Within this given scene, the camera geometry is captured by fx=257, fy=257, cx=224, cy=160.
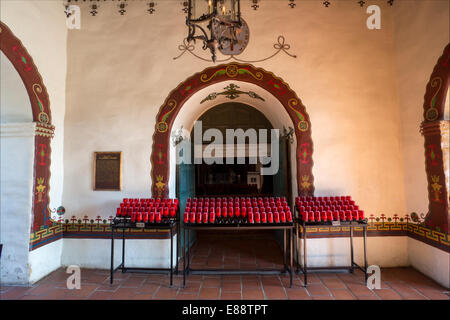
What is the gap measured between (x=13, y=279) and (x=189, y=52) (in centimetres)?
487

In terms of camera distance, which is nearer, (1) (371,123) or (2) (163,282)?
(2) (163,282)

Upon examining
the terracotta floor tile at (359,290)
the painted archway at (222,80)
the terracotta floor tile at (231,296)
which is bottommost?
the terracotta floor tile at (231,296)

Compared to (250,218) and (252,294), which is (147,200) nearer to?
(250,218)

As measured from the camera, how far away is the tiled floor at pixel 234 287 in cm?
369

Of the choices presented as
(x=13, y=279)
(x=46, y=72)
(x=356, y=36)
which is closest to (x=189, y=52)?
(x=46, y=72)

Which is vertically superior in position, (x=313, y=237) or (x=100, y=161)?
(x=100, y=161)

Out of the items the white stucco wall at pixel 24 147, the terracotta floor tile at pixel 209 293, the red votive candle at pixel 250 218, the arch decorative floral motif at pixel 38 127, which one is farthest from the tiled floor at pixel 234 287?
the red votive candle at pixel 250 218

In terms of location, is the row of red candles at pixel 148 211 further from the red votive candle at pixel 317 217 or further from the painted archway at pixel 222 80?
the red votive candle at pixel 317 217

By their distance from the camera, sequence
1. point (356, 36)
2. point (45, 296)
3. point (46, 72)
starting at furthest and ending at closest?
point (356, 36), point (46, 72), point (45, 296)

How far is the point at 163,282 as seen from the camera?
416 cm

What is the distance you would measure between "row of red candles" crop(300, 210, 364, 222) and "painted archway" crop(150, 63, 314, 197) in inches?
29.7

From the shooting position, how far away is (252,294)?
371cm

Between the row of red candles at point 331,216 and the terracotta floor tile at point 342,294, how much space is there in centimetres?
102

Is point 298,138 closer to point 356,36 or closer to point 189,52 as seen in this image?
point 356,36
